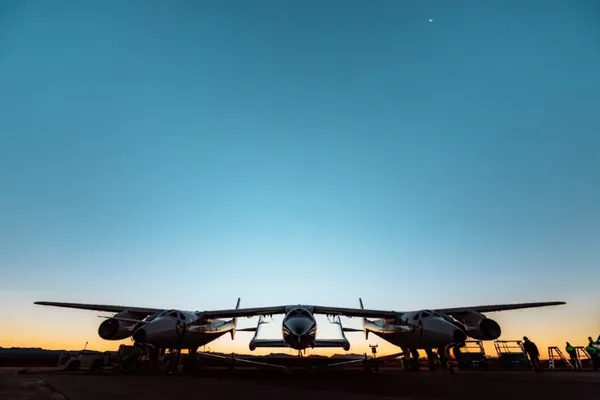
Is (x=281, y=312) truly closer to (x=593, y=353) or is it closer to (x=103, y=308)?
(x=103, y=308)

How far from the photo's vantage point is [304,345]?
1666cm

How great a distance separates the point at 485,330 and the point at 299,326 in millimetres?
10978

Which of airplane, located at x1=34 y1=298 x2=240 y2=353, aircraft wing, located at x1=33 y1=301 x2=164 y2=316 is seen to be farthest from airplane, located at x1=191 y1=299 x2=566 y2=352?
aircraft wing, located at x1=33 y1=301 x2=164 y2=316

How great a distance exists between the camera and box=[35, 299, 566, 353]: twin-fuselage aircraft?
55.4ft

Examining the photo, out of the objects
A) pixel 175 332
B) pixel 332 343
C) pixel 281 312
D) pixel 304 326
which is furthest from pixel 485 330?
pixel 175 332

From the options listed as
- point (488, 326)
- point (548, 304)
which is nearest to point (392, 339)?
point (488, 326)

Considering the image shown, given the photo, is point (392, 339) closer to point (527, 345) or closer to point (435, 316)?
point (435, 316)

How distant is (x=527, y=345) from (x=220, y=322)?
715 inches

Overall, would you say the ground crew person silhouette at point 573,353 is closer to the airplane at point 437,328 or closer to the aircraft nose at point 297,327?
the airplane at point 437,328

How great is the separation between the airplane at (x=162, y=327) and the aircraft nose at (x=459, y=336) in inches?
531

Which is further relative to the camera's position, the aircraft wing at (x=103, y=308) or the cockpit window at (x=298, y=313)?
the aircraft wing at (x=103, y=308)

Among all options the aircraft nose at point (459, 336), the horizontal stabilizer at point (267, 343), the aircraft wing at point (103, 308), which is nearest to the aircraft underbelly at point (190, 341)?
the horizontal stabilizer at point (267, 343)

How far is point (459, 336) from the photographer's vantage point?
16422 mm

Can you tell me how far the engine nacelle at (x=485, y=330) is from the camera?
62.9 ft
